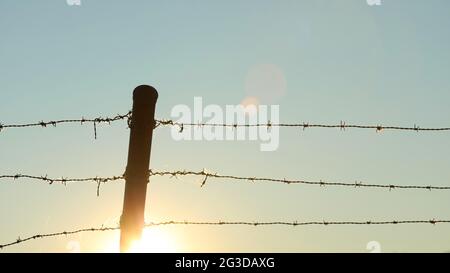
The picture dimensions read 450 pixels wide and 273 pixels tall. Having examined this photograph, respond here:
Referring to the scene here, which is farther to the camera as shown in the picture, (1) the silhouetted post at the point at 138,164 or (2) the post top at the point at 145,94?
(2) the post top at the point at 145,94

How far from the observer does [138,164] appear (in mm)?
4039

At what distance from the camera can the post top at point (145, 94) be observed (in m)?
4.19

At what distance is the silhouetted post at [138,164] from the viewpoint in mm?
3945

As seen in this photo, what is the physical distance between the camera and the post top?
419 cm

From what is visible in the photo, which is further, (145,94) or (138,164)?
(145,94)

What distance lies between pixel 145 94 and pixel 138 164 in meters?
0.58

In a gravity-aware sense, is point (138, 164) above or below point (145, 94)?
below

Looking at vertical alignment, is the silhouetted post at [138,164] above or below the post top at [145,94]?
below
